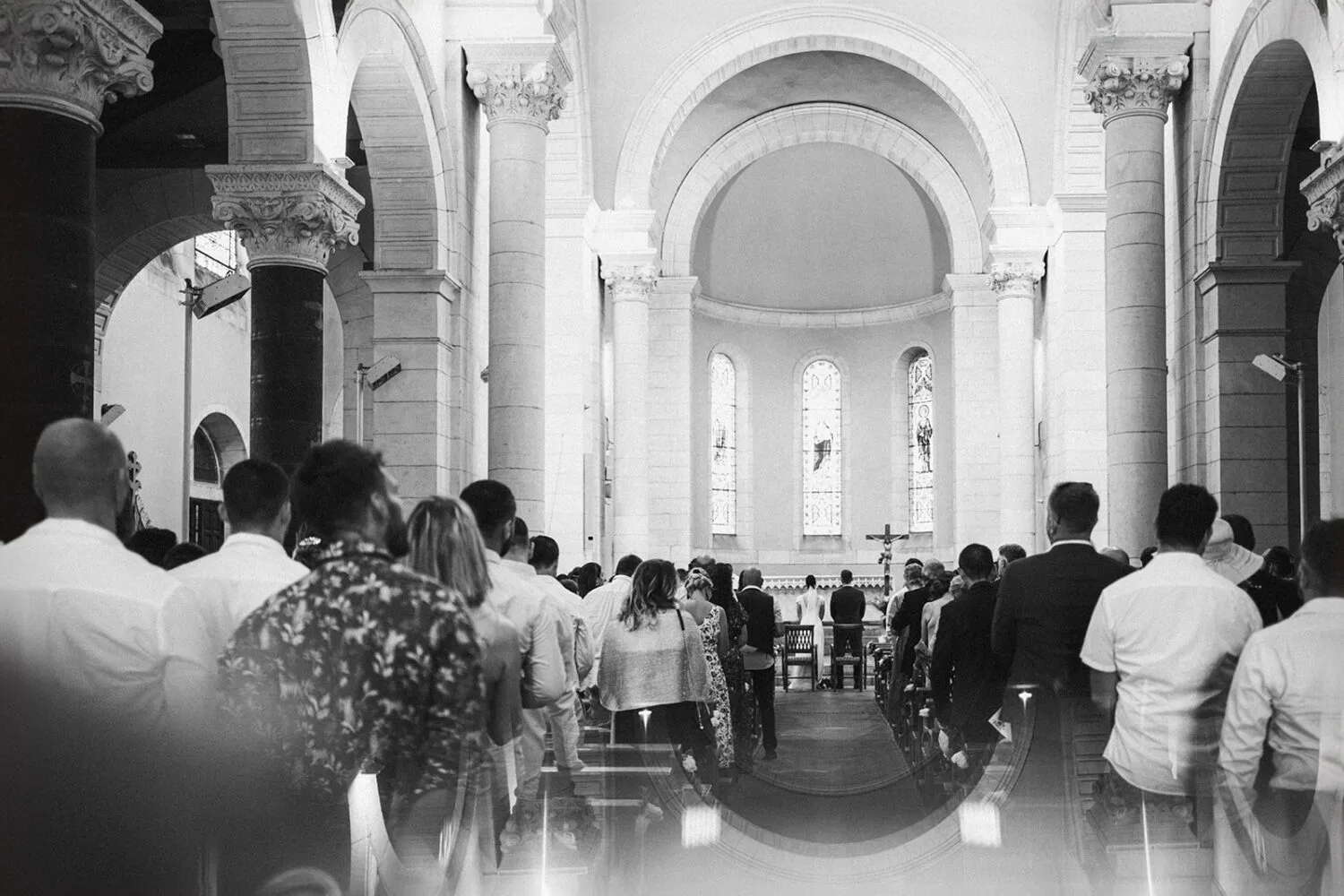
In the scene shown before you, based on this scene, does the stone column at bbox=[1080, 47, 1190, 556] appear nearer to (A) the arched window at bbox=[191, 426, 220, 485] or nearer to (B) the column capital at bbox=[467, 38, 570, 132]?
(B) the column capital at bbox=[467, 38, 570, 132]

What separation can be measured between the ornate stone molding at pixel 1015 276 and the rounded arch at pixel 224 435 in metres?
11.0

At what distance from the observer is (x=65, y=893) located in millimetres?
2924

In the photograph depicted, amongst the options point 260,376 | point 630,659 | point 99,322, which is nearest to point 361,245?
point 99,322

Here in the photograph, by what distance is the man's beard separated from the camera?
3.07m

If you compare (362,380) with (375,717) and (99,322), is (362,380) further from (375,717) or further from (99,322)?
(375,717)

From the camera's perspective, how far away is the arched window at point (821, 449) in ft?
97.5

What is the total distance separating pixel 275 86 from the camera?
9508 mm

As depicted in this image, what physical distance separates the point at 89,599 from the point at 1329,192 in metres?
8.55


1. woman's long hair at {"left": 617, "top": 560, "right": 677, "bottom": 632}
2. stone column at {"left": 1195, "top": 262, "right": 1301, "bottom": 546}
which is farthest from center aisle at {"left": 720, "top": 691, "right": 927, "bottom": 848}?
stone column at {"left": 1195, "top": 262, "right": 1301, "bottom": 546}

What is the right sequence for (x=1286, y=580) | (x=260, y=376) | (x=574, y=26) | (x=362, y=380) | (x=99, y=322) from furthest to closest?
1. (x=574, y=26)
2. (x=99, y=322)
3. (x=362, y=380)
4. (x=260, y=376)
5. (x=1286, y=580)

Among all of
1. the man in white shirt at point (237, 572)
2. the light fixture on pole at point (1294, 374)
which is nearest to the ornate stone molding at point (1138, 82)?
the light fixture on pole at point (1294, 374)

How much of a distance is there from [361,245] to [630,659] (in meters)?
11.1

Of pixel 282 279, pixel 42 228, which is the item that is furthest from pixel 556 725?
pixel 282 279

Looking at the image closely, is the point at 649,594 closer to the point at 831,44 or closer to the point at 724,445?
the point at 831,44
